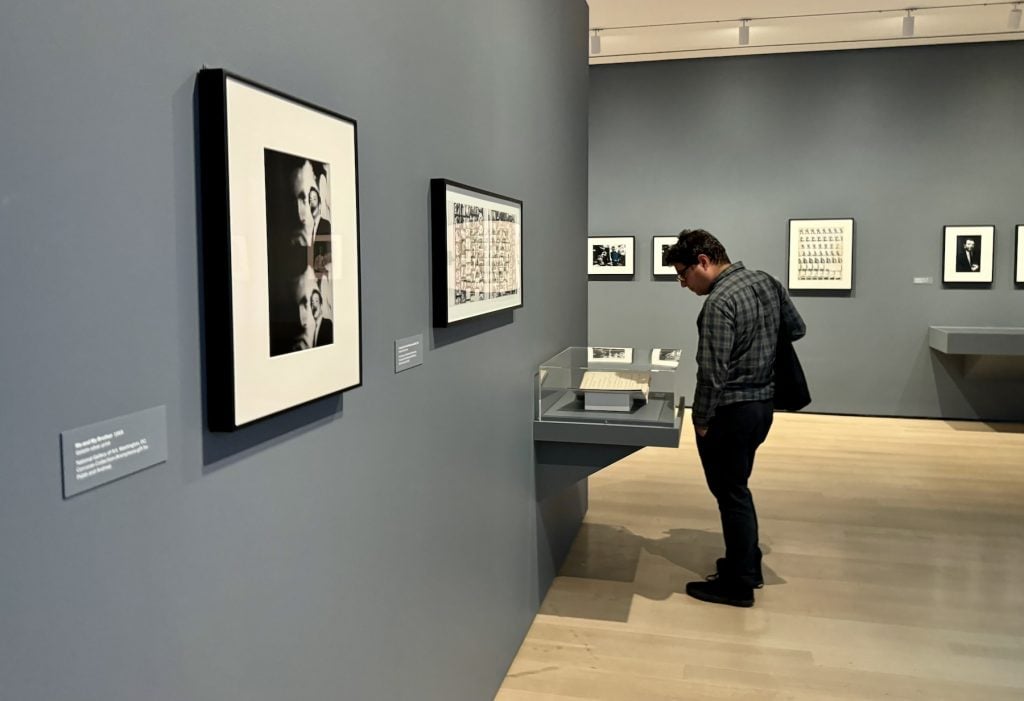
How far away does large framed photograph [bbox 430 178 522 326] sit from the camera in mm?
2520

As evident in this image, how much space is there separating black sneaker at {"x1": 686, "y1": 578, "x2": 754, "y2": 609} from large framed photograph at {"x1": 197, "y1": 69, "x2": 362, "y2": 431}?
307cm

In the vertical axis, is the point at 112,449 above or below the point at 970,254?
below

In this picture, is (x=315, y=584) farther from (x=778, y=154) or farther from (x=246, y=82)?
(x=778, y=154)

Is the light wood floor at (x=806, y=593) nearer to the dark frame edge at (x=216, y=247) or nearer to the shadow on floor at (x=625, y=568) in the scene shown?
the shadow on floor at (x=625, y=568)

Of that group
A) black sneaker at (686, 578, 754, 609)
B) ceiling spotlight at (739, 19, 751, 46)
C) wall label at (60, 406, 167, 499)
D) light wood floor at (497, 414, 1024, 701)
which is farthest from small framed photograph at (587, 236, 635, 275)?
wall label at (60, 406, 167, 499)

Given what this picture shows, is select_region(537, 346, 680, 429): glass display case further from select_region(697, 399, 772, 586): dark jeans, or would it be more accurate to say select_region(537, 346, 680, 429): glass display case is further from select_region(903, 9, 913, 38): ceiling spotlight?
select_region(903, 9, 913, 38): ceiling spotlight

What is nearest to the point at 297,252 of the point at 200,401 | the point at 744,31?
the point at 200,401

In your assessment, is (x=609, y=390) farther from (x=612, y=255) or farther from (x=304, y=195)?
(x=612, y=255)

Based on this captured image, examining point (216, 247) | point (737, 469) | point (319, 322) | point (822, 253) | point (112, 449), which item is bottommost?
point (737, 469)

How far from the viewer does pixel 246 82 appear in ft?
4.66

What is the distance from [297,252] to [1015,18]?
27.7ft

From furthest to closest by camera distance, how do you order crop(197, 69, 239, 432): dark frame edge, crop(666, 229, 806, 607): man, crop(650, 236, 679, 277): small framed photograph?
crop(650, 236, 679, 277): small framed photograph < crop(666, 229, 806, 607): man < crop(197, 69, 239, 432): dark frame edge

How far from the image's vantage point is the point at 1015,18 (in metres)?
7.84

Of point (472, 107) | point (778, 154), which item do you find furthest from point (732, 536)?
point (778, 154)
